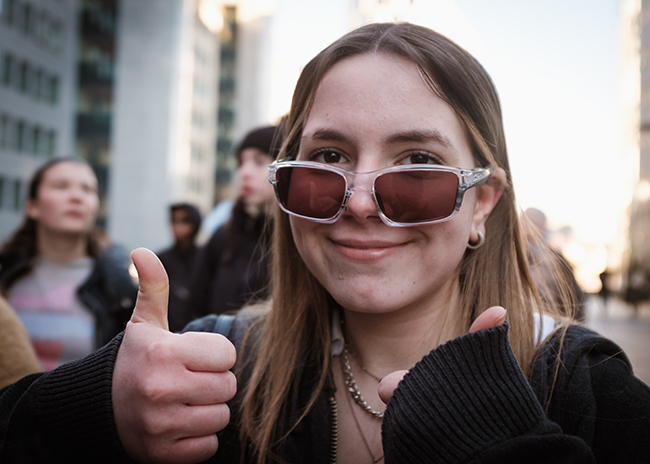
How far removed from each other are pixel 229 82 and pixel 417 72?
52.3m

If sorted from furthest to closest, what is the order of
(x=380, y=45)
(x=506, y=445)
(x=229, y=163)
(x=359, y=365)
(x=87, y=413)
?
(x=229, y=163) → (x=359, y=365) → (x=380, y=45) → (x=87, y=413) → (x=506, y=445)

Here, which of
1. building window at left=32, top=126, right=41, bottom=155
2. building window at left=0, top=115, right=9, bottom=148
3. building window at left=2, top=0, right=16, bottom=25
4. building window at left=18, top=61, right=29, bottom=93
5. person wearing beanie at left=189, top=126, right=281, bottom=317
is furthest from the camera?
building window at left=32, top=126, right=41, bottom=155

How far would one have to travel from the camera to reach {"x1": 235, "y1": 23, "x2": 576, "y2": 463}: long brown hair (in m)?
1.59

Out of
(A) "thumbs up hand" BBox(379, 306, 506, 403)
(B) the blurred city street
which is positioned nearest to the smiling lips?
(A) "thumbs up hand" BBox(379, 306, 506, 403)

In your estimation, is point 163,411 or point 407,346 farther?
point 407,346

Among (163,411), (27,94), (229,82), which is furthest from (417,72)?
(229,82)

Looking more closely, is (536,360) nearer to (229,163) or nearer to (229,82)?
(229,163)

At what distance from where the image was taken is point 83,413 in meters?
1.29

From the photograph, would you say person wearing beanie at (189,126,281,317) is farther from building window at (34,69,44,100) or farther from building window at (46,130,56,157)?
building window at (46,130,56,157)

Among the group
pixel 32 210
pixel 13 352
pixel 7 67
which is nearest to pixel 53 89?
pixel 7 67

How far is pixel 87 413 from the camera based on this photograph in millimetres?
1285

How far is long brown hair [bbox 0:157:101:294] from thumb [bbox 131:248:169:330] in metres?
2.82

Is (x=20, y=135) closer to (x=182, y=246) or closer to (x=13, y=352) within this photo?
(x=182, y=246)

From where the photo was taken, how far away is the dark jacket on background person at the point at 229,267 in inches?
141
